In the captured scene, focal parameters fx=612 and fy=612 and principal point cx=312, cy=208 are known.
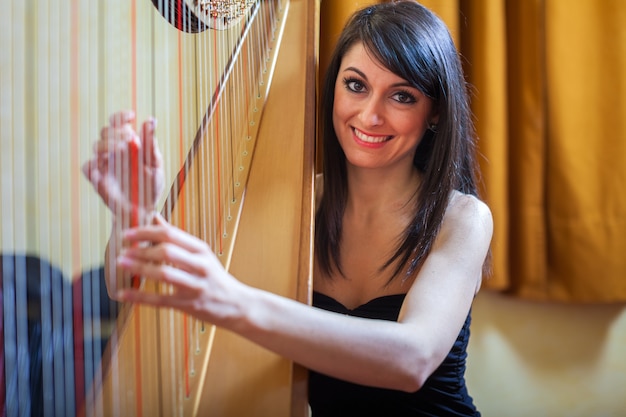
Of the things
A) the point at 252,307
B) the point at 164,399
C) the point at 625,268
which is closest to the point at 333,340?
the point at 252,307

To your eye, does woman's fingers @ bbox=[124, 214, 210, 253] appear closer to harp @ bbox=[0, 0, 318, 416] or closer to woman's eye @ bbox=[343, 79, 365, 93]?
harp @ bbox=[0, 0, 318, 416]

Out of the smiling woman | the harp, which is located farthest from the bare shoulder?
the harp

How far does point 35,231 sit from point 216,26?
547mm

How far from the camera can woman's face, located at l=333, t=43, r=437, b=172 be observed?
3.88 feet

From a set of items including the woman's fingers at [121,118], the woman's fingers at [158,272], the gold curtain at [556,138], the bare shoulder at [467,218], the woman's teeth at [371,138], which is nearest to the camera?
the woman's fingers at [158,272]

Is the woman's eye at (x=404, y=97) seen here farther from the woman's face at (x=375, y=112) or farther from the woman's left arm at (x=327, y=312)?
the woman's left arm at (x=327, y=312)

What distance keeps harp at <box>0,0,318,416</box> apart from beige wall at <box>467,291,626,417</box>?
35.8 inches

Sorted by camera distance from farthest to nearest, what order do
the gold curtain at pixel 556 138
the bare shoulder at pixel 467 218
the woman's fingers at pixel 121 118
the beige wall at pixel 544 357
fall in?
the beige wall at pixel 544 357 < the gold curtain at pixel 556 138 < the bare shoulder at pixel 467 218 < the woman's fingers at pixel 121 118

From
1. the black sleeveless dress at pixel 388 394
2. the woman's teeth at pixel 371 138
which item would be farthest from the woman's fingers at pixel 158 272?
the woman's teeth at pixel 371 138

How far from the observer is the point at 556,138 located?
1.62 metres

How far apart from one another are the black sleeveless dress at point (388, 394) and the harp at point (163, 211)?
26 centimetres

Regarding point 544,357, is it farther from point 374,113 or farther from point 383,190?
point 374,113

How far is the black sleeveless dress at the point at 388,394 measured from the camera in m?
1.11

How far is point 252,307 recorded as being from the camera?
0.69 metres
